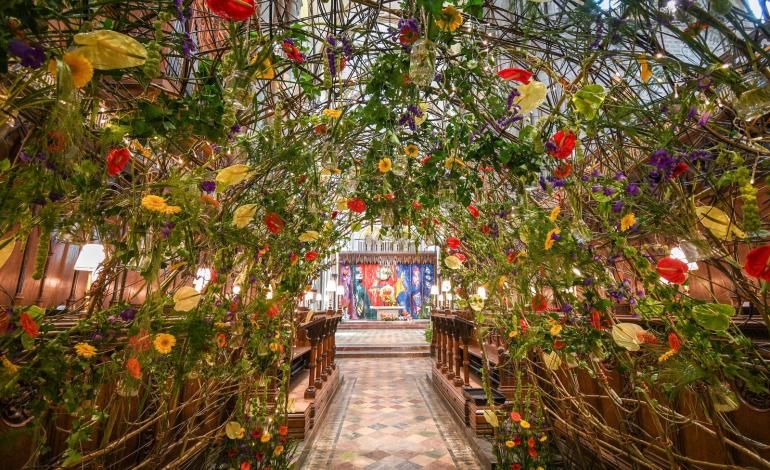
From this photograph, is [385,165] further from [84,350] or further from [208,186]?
[84,350]

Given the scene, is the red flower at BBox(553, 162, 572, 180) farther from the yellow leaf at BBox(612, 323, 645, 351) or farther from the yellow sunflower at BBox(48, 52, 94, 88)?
the yellow sunflower at BBox(48, 52, 94, 88)

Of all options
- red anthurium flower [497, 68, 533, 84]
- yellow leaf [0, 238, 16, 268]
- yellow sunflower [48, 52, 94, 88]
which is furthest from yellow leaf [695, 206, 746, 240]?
yellow leaf [0, 238, 16, 268]

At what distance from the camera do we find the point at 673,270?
32.7 inches

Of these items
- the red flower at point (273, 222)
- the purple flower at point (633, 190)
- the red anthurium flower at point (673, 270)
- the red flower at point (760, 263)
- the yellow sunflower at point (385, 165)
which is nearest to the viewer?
the red flower at point (760, 263)

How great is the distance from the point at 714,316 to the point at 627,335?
0.27m

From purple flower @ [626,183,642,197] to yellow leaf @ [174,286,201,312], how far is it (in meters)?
1.23

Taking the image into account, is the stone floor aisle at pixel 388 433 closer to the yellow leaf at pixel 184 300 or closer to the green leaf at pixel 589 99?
the yellow leaf at pixel 184 300

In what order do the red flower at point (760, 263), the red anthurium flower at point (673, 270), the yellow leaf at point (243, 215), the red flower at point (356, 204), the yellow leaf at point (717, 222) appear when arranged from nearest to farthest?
the red flower at point (760, 263)
the yellow leaf at point (717, 222)
the red anthurium flower at point (673, 270)
the yellow leaf at point (243, 215)
the red flower at point (356, 204)

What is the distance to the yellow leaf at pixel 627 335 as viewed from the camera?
3.19 ft

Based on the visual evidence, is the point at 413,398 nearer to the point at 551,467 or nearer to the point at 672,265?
the point at 551,467

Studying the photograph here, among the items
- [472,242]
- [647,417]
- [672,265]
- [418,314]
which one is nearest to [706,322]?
[672,265]

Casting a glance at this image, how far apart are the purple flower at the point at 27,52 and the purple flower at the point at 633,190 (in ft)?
3.89

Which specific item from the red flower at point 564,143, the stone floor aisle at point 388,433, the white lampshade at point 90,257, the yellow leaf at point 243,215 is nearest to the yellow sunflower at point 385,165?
the yellow leaf at point 243,215

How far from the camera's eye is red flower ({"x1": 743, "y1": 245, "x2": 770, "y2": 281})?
0.56 meters
